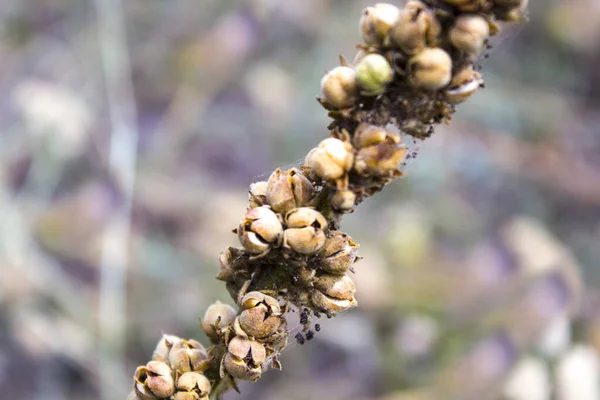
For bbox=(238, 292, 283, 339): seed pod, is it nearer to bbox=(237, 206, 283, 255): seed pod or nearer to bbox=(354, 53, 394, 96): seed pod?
bbox=(237, 206, 283, 255): seed pod

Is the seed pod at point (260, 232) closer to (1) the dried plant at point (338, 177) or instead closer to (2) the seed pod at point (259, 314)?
(1) the dried plant at point (338, 177)

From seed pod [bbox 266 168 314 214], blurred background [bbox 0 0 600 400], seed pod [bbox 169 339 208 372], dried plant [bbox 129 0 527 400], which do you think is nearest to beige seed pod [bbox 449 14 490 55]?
dried plant [bbox 129 0 527 400]

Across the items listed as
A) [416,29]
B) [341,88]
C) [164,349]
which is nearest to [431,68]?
[416,29]

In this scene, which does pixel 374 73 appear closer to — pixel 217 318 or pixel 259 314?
pixel 259 314

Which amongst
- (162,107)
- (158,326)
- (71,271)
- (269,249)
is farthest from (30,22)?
(269,249)

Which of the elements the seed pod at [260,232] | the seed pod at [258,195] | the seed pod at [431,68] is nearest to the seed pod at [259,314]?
the seed pod at [260,232]

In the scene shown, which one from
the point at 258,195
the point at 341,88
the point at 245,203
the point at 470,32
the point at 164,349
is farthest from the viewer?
the point at 245,203

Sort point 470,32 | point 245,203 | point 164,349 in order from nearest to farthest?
point 470,32 → point 164,349 → point 245,203
